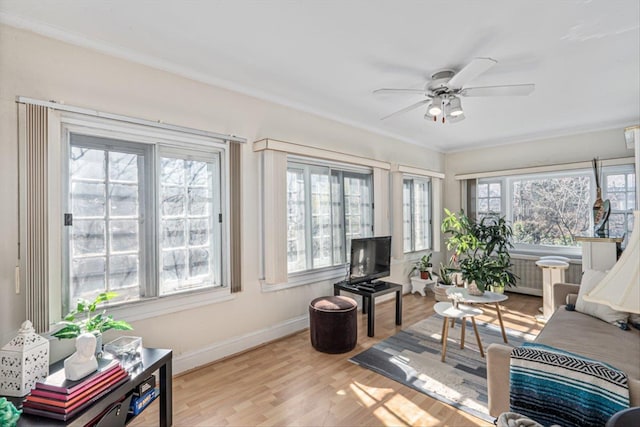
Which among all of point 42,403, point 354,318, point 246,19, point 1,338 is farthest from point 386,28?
point 1,338

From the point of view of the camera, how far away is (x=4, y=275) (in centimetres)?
184

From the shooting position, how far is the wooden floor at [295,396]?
200cm

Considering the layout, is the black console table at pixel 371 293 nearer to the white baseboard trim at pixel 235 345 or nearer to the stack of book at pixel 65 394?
the white baseboard trim at pixel 235 345

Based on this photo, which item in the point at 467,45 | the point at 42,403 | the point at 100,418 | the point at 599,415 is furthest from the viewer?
the point at 467,45

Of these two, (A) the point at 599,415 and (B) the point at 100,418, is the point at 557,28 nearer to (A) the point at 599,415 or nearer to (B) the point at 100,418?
(A) the point at 599,415

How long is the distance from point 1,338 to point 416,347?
3129 mm

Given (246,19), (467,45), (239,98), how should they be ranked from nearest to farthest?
1. (246,19)
2. (467,45)
3. (239,98)

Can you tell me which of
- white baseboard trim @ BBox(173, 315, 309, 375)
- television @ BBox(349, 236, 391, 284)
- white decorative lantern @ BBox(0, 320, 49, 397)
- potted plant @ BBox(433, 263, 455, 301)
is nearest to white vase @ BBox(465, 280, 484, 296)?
television @ BBox(349, 236, 391, 284)

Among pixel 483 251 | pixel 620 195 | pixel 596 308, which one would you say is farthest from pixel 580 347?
pixel 620 195

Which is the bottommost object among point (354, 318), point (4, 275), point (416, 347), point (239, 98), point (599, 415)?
point (416, 347)

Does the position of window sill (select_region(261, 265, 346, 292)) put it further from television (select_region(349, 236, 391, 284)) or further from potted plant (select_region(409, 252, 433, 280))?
potted plant (select_region(409, 252, 433, 280))

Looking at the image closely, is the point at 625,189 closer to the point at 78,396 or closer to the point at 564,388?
the point at 564,388

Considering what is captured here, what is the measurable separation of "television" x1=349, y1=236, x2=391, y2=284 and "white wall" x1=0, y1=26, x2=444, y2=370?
45 centimetres

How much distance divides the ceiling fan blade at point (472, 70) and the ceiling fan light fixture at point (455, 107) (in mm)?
→ 346
